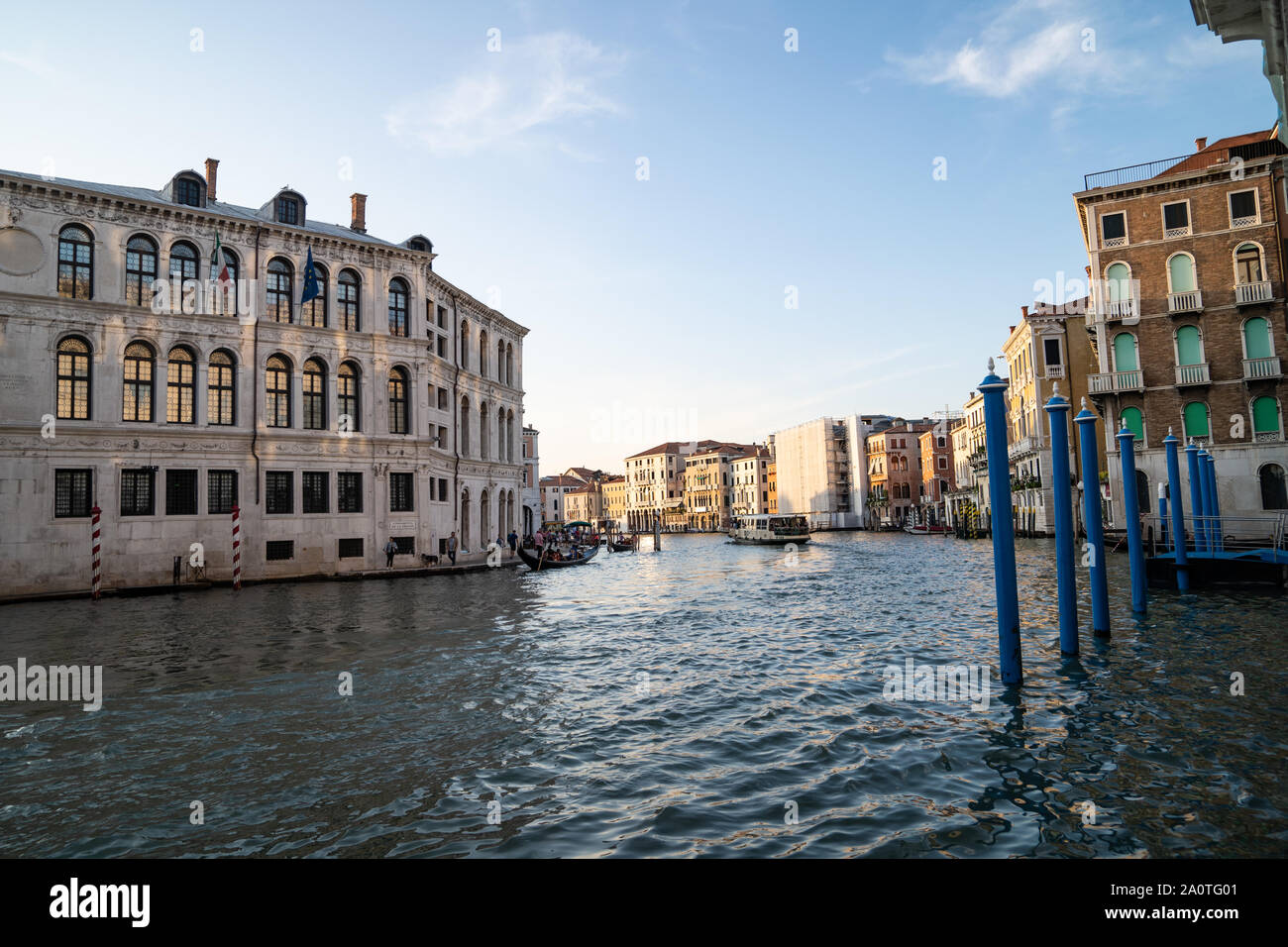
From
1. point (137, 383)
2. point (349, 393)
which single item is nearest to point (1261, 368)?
point (349, 393)

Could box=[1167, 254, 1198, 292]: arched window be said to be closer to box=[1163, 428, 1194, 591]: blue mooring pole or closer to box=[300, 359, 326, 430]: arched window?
box=[1163, 428, 1194, 591]: blue mooring pole

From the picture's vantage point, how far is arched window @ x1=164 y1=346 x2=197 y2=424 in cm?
2509

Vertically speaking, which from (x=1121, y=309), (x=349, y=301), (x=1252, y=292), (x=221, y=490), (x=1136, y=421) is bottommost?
(x=221, y=490)

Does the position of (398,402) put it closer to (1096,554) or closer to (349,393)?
(349,393)

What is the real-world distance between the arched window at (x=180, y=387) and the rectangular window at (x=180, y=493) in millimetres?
1825

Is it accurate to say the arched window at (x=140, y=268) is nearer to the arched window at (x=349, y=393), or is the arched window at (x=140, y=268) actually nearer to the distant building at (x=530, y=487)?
the arched window at (x=349, y=393)

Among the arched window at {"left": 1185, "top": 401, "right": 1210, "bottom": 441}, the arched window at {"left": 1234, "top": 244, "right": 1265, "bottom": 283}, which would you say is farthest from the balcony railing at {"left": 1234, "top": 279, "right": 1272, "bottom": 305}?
the arched window at {"left": 1185, "top": 401, "right": 1210, "bottom": 441}

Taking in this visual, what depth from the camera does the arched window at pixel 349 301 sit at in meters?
29.2

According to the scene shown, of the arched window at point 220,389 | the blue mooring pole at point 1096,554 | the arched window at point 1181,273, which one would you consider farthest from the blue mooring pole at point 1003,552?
the arched window at point 1181,273

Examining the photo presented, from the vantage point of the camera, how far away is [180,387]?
25.4 m

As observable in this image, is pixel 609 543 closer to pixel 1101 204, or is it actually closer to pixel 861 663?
pixel 1101 204

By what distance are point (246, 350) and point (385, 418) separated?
5.33 m

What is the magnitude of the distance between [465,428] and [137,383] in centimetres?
1568
